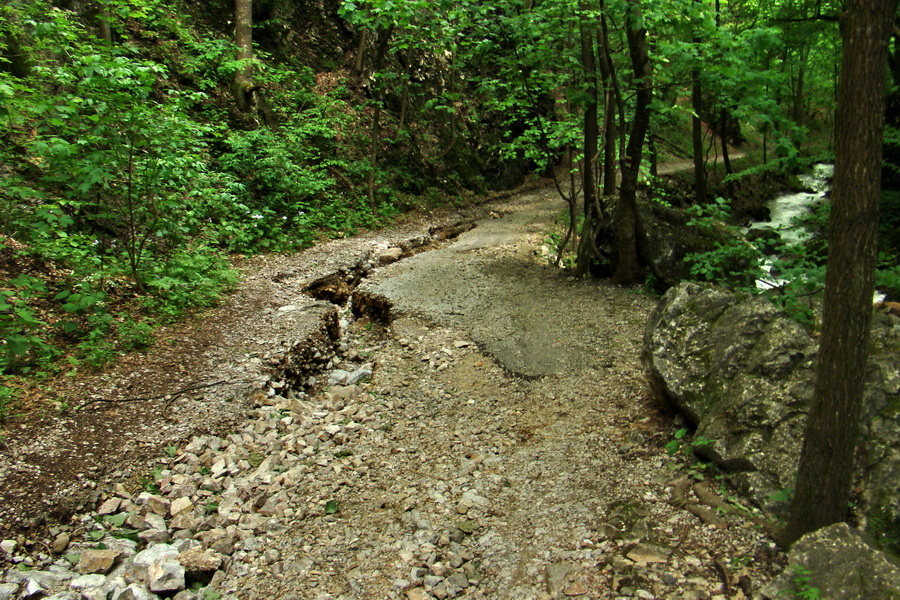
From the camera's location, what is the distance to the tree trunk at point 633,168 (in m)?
7.15

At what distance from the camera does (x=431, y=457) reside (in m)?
4.70

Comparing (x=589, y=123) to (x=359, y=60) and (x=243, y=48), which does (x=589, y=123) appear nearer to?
(x=243, y=48)

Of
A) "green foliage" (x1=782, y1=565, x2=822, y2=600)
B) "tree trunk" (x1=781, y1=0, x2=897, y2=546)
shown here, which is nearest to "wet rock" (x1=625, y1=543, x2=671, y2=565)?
"green foliage" (x1=782, y1=565, x2=822, y2=600)

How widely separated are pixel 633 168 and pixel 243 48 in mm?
10953

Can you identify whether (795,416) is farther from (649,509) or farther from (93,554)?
(93,554)

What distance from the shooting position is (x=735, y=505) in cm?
342

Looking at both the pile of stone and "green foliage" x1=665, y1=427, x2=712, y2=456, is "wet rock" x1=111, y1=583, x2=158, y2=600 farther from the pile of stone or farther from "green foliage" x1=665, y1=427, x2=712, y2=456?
"green foliage" x1=665, y1=427, x2=712, y2=456

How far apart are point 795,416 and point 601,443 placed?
4.92 ft

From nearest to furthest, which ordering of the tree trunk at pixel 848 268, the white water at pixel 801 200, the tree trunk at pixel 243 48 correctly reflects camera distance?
the tree trunk at pixel 848 268 < the tree trunk at pixel 243 48 < the white water at pixel 801 200

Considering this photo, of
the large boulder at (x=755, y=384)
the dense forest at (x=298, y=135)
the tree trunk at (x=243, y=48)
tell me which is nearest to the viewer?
the large boulder at (x=755, y=384)

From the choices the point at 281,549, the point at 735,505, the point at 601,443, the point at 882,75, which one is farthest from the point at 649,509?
the point at 882,75

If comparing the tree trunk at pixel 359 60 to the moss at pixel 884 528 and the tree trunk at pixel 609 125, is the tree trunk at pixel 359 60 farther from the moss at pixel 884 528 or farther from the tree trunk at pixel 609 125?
the moss at pixel 884 528

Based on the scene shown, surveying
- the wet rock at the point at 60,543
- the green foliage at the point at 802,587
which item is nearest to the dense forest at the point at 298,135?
the wet rock at the point at 60,543

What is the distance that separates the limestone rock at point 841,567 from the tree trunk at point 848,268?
17 centimetres
